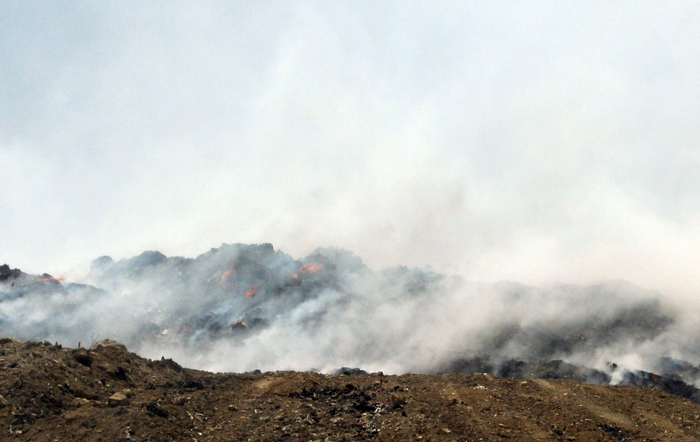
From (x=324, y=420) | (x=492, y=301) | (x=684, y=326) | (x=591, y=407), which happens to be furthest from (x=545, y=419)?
(x=492, y=301)

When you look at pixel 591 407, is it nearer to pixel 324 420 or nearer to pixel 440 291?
pixel 324 420

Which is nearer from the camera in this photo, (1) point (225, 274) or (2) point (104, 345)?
(2) point (104, 345)

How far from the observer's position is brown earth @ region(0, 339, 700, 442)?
1387 centimetres

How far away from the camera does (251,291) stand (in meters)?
63.8

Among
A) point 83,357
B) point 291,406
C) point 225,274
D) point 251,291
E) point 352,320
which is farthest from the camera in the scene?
point 225,274

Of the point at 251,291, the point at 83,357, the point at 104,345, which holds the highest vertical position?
the point at 251,291

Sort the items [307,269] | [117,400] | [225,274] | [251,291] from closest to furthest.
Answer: [117,400], [251,291], [307,269], [225,274]

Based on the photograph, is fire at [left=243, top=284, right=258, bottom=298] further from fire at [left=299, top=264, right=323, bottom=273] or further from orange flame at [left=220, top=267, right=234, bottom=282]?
fire at [left=299, top=264, right=323, bottom=273]

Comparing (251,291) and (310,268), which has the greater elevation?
(310,268)

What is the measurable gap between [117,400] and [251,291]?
1919 inches

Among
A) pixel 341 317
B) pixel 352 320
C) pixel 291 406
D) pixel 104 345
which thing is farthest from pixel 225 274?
pixel 291 406

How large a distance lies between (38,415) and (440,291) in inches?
1814

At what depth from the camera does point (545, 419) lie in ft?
53.4

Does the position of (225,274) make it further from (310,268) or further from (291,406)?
(291,406)
